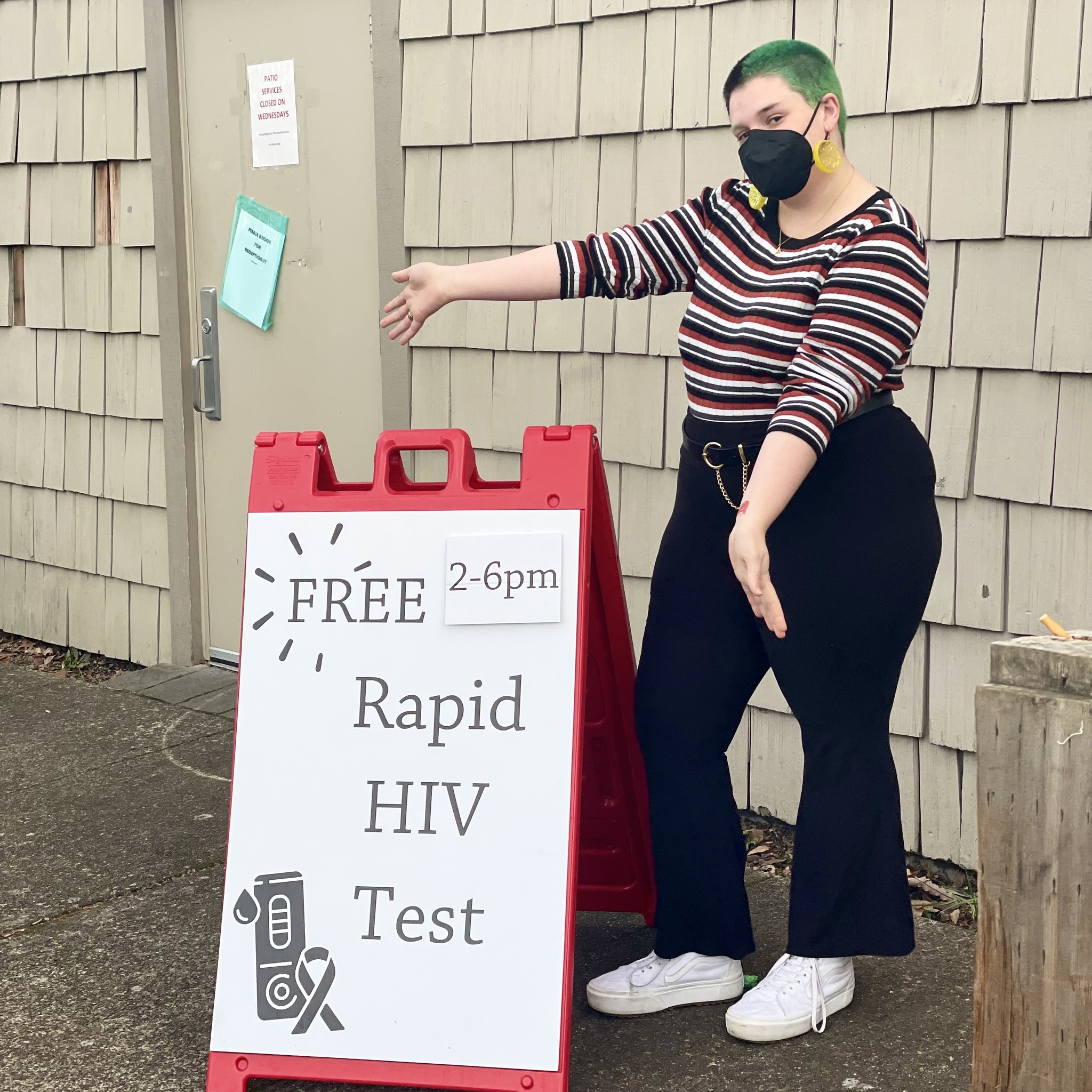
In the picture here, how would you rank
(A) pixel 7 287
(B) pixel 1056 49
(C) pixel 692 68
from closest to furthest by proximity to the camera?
(B) pixel 1056 49 < (C) pixel 692 68 < (A) pixel 7 287

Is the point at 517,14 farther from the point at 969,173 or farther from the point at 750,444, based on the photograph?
the point at 750,444

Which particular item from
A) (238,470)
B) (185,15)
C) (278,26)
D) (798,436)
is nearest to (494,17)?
(278,26)

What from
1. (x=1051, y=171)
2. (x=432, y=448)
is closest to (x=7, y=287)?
(x=432, y=448)

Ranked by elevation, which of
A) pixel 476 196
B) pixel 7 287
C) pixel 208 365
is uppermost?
pixel 476 196

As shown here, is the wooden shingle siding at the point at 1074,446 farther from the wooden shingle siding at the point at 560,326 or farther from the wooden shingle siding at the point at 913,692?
the wooden shingle siding at the point at 560,326

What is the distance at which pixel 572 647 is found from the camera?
242 cm

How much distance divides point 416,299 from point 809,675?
0.98 m

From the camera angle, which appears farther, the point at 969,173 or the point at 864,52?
the point at 864,52

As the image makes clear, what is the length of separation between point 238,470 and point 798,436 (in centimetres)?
307

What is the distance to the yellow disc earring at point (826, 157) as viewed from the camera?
2.30m

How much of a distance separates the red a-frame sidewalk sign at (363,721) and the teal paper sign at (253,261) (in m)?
2.20

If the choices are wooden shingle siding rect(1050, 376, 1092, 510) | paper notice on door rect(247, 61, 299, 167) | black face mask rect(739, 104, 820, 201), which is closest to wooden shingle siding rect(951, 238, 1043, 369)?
wooden shingle siding rect(1050, 376, 1092, 510)

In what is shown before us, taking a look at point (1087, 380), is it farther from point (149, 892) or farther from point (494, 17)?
point (149, 892)

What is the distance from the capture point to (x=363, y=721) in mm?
2482
